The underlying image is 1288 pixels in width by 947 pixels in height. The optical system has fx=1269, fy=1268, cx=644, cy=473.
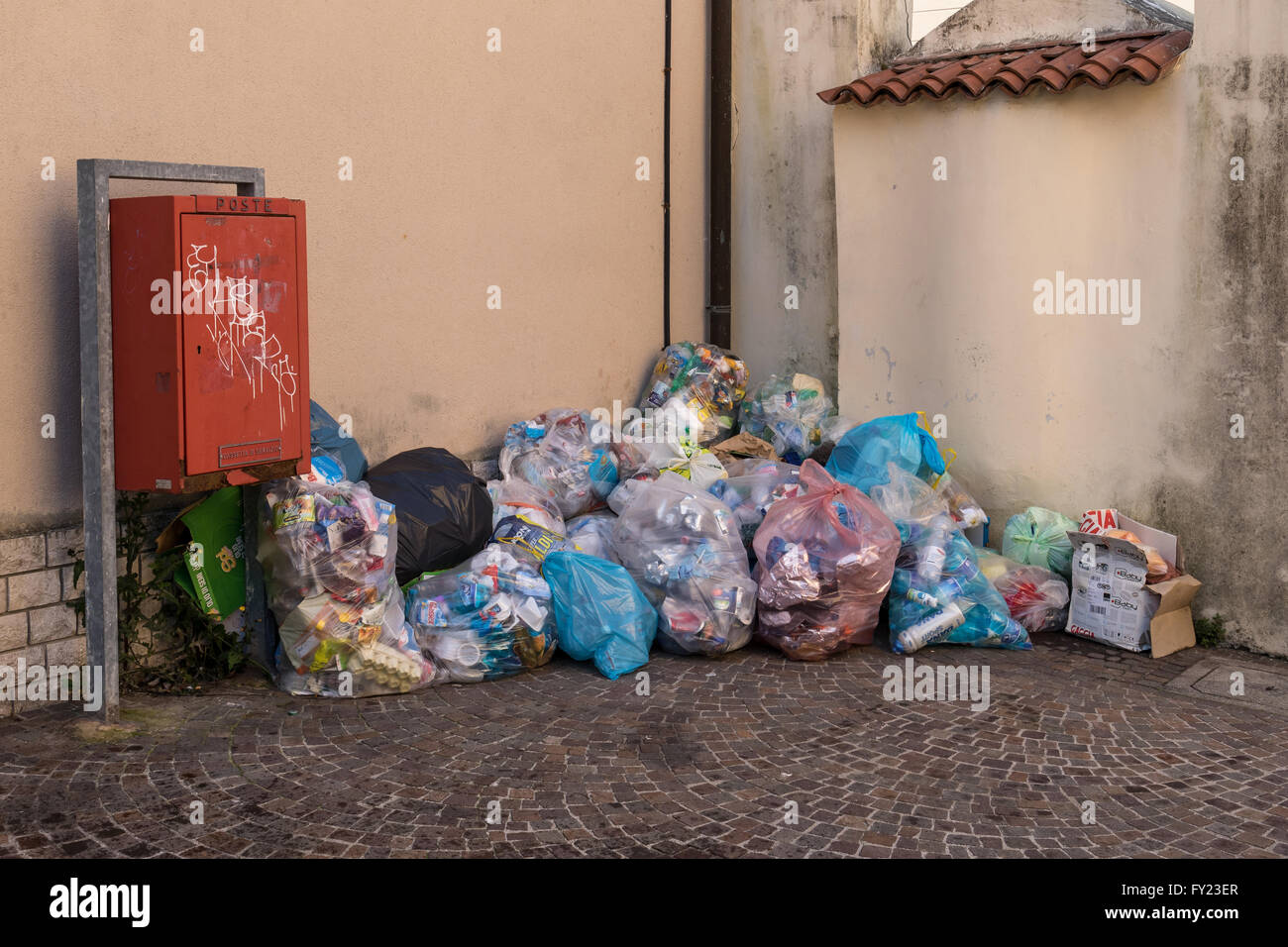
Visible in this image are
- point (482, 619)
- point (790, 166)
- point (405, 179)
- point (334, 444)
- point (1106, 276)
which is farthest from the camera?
point (790, 166)

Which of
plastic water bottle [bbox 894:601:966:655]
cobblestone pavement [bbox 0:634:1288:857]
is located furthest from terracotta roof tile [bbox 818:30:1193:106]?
cobblestone pavement [bbox 0:634:1288:857]

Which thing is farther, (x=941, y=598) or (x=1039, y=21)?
(x=1039, y=21)

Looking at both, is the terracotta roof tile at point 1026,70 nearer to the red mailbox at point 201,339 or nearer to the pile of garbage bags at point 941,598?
the pile of garbage bags at point 941,598

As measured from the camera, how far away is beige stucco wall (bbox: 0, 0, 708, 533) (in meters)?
4.79

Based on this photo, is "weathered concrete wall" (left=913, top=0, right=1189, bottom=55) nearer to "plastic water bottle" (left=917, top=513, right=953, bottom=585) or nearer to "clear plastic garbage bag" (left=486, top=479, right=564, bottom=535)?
"plastic water bottle" (left=917, top=513, right=953, bottom=585)

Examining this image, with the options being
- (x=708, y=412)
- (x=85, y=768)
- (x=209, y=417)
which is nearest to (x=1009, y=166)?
(x=708, y=412)

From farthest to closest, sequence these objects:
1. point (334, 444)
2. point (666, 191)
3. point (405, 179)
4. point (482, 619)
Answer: point (666, 191) → point (405, 179) → point (334, 444) → point (482, 619)

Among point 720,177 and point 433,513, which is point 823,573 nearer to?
point 433,513

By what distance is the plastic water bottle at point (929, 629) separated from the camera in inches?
236

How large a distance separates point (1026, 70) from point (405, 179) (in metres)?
3.30

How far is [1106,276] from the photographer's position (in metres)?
6.53

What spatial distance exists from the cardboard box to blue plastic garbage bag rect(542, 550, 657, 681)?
220cm

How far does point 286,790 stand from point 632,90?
17.1 feet

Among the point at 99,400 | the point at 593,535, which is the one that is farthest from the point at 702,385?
the point at 99,400
